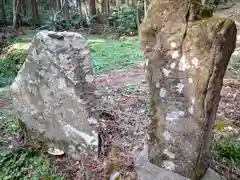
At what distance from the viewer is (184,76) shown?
239cm

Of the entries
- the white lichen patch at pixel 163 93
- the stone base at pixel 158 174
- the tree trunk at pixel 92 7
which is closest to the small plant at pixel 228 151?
the stone base at pixel 158 174

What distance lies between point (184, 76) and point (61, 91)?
4.63ft

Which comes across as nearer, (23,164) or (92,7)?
(23,164)

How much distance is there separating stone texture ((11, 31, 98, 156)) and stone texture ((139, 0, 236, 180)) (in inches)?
29.9

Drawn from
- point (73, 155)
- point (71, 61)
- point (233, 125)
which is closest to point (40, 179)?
point (73, 155)

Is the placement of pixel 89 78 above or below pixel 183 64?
below

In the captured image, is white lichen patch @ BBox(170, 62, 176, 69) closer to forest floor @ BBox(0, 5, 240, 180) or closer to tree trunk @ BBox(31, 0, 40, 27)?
forest floor @ BBox(0, 5, 240, 180)

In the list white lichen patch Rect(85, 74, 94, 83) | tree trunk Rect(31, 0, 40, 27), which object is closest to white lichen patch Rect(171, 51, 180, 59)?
white lichen patch Rect(85, 74, 94, 83)

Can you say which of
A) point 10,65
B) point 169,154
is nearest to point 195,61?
point 169,154

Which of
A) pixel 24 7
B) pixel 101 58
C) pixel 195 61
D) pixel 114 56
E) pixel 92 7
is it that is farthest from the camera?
pixel 24 7

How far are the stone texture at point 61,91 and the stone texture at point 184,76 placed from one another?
0.76m

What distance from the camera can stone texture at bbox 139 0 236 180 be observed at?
7.25ft

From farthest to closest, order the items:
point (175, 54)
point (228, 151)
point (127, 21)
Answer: point (127, 21), point (228, 151), point (175, 54)

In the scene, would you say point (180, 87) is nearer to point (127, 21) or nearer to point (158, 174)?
point (158, 174)
